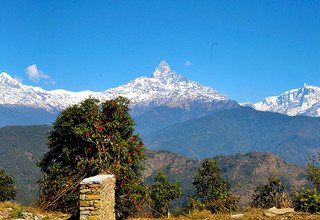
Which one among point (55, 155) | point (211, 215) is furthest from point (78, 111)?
point (211, 215)

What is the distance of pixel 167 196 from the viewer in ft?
239

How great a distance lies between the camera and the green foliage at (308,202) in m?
17.3

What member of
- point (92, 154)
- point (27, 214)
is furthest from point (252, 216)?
point (27, 214)

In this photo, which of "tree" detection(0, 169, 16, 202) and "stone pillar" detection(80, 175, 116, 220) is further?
"tree" detection(0, 169, 16, 202)

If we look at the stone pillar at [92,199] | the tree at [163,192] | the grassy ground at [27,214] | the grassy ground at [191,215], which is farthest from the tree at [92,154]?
the tree at [163,192]

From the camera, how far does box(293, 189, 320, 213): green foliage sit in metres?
17.3

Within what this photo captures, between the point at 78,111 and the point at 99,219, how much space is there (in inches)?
672

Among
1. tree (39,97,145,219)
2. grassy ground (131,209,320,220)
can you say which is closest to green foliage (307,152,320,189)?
grassy ground (131,209,320,220)

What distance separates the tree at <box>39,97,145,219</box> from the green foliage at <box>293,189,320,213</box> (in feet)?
25.7

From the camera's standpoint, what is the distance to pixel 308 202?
57.5 ft

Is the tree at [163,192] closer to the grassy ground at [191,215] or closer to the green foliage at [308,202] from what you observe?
the grassy ground at [191,215]

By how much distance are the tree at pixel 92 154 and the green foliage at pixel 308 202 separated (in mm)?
7833

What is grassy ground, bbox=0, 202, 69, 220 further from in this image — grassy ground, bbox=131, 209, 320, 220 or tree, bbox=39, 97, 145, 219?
grassy ground, bbox=131, 209, 320, 220

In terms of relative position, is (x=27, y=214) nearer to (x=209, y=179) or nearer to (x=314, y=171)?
(x=314, y=171)
